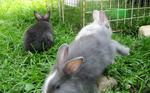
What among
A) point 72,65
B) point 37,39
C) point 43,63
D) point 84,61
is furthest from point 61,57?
point 37,39

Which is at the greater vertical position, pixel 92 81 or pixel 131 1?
pixel 131 1

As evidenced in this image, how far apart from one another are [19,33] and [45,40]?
2.64ft

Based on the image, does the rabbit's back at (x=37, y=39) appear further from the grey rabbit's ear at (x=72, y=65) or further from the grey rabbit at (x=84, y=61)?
the grey rabbit's ear at (x=72, y=65)

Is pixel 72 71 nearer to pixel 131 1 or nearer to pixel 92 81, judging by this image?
pixel 92 81

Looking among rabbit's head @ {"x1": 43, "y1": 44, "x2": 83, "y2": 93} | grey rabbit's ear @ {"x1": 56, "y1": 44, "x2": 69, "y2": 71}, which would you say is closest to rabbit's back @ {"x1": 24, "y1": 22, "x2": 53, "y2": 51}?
grey rabbit's ear @ {"x1": 56, "y1": 44, "x2": 69, "y2": 71}

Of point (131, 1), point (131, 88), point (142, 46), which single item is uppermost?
point (131, 1)

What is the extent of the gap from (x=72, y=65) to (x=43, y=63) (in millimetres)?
1044

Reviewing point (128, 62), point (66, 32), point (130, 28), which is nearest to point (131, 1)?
point (130, 28)

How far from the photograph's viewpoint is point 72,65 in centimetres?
297

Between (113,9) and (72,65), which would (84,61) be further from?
(113,9)

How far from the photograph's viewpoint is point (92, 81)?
3342 millimetres

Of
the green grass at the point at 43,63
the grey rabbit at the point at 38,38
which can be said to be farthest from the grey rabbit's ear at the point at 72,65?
the grey rabbit at the point at 38,38

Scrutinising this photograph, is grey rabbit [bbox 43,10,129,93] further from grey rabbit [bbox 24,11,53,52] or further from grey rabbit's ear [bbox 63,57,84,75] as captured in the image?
grey rabbit [bbox 24,11,53,52]

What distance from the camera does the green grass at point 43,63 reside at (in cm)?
359
